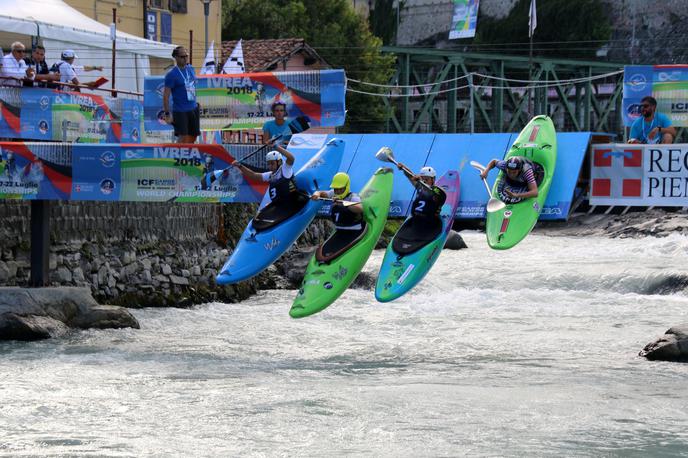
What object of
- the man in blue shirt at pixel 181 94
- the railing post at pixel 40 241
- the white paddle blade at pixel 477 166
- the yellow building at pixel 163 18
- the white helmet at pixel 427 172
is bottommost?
the railing post at pixel 40 241

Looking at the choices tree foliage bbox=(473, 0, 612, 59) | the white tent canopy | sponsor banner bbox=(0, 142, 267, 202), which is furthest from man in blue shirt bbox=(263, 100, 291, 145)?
tree foliage bbox=(473, 0, 612, 59)

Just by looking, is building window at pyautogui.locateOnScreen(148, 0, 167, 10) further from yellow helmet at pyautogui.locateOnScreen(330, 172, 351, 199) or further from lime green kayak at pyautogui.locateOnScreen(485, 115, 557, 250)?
lime green kayak at pyautogui.locateOnScreen(485, 115, 557, 250)

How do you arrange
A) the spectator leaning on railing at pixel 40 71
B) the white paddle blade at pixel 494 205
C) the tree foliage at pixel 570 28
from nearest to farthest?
the white paddle blade at pixel 494 205 → the spectator leaning on railing at pixel 40 71 → the tree foliage at pixel 570 28

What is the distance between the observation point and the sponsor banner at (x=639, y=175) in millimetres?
15734

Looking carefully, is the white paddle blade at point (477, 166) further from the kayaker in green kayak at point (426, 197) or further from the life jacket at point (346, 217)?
the life jacket at point (346, 217)

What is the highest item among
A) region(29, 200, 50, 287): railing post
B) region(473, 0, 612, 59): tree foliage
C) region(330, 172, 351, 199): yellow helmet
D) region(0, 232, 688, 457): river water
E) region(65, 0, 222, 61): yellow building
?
region(473, 0, 612, 59): tree foliage

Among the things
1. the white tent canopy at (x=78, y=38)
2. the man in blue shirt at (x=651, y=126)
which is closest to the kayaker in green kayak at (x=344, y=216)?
the man in blue shirt at (x=651, y=126)

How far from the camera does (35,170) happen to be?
61.2ft

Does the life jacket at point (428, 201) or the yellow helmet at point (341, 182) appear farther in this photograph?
the yellow helmet at point (341, 182)

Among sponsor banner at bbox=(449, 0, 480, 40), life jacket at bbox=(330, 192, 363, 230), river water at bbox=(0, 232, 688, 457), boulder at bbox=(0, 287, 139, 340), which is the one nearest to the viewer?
river water at bbox=(0, 232, 688, 457)

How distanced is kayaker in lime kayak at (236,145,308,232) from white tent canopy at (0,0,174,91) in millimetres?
8475

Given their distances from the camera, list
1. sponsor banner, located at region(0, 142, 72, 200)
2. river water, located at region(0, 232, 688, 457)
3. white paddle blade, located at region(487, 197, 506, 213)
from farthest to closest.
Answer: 1. sponsor banner, located at region(0, 142, 72, 200)
2. white paddle blade, located at region(487, 197, 506, 213)
3. river water, located at region(0, 232, 688, 457)

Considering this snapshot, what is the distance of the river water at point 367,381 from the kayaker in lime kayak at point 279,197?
7.48ft

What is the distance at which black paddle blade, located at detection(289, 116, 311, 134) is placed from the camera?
17.8m
